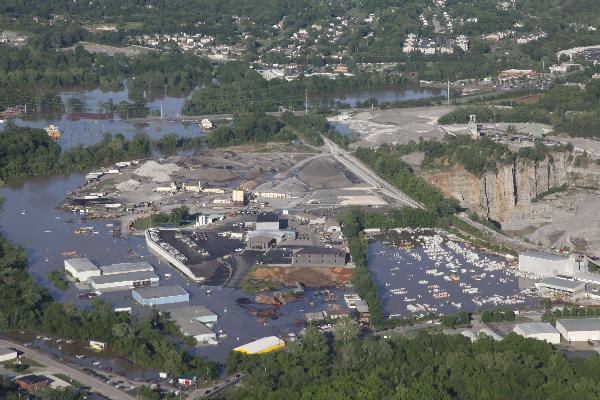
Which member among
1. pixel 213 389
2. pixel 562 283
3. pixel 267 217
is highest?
pixel 267 217

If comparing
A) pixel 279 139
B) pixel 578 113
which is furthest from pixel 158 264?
pixel 578 113

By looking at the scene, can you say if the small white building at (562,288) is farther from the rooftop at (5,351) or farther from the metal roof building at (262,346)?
the rooftop at (5,351)

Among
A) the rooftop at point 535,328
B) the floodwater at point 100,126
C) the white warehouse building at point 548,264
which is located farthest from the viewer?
the floodwater at point 100,126

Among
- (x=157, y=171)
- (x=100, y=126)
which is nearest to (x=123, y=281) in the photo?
(x=157, y=171)

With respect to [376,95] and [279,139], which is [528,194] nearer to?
[279,139]

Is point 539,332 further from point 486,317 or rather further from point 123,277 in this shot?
point 123,277

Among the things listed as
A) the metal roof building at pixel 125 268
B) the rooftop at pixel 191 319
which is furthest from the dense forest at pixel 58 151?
the rooftop at pixel 191 319

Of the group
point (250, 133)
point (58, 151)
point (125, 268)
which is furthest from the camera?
point (250, 133)
